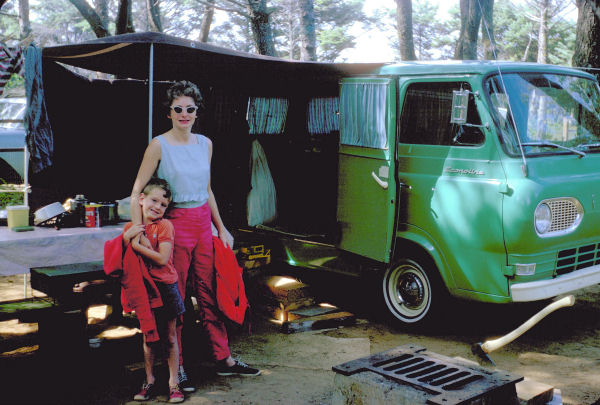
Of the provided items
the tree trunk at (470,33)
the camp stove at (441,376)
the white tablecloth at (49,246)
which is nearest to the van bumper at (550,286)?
the camp stove at (441,376)

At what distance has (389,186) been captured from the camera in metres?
5.77

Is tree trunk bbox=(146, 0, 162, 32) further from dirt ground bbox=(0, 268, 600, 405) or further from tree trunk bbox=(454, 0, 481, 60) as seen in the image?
dirt ground bbox=(0, 268, 600, 405)

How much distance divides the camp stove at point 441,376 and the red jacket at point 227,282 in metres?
1.33

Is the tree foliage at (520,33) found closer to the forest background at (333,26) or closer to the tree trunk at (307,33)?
the forest background at (333,26)

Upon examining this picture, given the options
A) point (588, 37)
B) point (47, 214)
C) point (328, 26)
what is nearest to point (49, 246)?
point (47, 214)

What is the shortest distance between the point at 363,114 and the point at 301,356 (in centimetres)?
236

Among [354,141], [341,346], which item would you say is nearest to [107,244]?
[341,346]

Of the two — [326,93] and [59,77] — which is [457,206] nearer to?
[326,93]

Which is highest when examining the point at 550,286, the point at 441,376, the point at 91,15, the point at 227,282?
the point at 91,15

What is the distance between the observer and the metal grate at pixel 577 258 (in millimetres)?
5453

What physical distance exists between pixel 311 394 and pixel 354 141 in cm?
264

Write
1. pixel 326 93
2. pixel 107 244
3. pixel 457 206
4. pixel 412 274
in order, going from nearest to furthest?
pixel 107 244
pixel 457 206
pixel 412 274
pixel 326 93

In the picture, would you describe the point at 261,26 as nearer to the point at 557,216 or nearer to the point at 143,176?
the point at 557,216

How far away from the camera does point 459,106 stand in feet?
17.7
